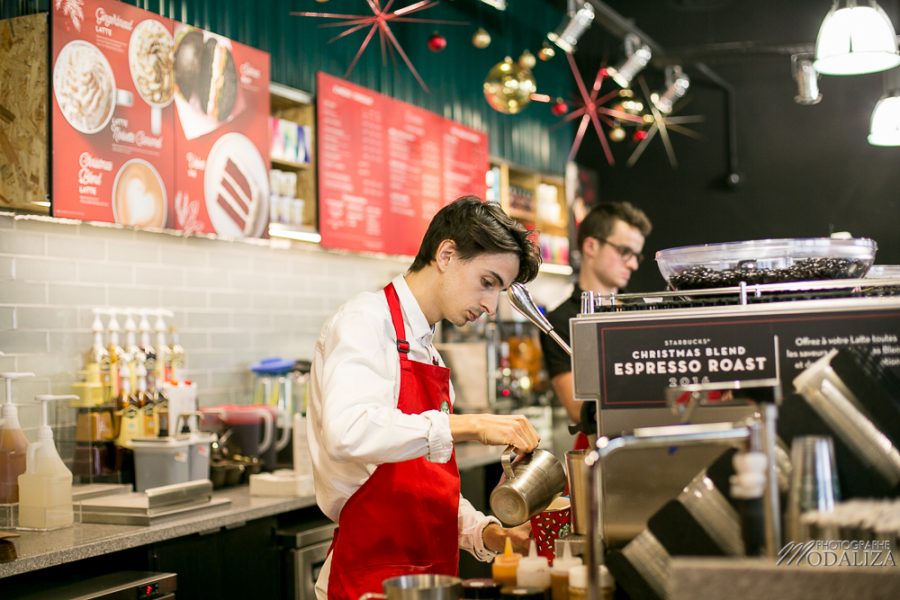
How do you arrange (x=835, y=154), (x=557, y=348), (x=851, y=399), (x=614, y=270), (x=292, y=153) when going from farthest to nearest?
(x=835, y=154) < (x=292, y=153) < (x=614, y=270) < (x=557, y=348) < (x=851, y=399)

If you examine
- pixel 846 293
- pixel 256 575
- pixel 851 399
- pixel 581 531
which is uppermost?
pixel 846 293

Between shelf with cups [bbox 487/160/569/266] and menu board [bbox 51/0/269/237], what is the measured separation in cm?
243

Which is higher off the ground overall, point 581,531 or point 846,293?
point 846,293

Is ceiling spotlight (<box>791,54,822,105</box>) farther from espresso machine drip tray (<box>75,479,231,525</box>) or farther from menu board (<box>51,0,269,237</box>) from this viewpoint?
espresso machine drip tray (<box>75,479,231,525</box>)

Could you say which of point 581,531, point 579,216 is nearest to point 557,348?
point 581,531

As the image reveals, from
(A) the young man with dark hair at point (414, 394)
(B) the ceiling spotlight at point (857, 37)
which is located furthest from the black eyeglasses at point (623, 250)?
(A) the young man with dark hair at point (414, 394)

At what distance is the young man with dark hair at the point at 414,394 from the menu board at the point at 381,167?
8.06 feet

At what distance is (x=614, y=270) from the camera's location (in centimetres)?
426

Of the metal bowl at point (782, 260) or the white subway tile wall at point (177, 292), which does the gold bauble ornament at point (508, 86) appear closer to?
the white subway tile wall at point (177, 292)

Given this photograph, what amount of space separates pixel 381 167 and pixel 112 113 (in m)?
1.84

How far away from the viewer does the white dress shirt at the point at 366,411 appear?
2.04 meters

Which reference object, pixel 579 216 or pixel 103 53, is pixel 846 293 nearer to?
pixel 103 53

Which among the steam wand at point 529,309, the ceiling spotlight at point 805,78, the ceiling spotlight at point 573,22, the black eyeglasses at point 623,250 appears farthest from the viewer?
the ceiling spotlight at point 573,22

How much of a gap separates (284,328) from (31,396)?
5.22ft
